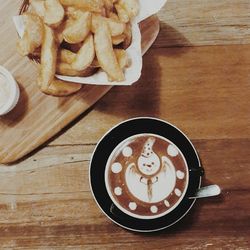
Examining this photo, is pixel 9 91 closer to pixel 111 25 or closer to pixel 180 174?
pixel 111 25

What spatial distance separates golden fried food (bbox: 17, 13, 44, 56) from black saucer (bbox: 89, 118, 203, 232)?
0.92ft

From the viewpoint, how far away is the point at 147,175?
3.27ft

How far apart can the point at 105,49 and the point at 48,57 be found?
0.12m

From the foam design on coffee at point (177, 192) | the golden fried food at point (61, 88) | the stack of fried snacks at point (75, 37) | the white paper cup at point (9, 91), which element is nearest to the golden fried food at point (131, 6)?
the stack of fried snacks at point (75, 37)

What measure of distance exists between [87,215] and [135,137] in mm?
233

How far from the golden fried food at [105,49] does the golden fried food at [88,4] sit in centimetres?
3

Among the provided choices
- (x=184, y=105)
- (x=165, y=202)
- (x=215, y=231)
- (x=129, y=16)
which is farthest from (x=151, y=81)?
(x=215, y=231)

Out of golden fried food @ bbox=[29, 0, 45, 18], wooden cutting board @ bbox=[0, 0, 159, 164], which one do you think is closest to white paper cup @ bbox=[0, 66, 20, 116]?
wooden cutting board @ bbox=[0, 0, 159, 164]

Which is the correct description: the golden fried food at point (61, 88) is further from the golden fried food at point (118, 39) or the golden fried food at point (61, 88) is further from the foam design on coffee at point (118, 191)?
the foam design on coffee at point (118, 191)

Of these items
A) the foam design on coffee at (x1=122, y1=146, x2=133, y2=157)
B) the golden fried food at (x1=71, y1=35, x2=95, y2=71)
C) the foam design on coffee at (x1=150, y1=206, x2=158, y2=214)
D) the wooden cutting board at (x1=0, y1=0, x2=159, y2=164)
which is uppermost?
the golden fried food at (x1=71, y1=35, x2=95, y2=71)

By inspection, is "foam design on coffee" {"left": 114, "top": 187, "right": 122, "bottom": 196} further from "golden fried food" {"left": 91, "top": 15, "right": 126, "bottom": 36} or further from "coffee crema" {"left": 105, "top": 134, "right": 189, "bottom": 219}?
"golden fried food" {"left": 91, "top": 15, "right": 126, "bottom": 36}

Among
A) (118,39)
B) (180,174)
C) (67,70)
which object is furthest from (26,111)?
(180,174)

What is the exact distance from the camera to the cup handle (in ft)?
3.29

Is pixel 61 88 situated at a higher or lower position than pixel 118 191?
higher
